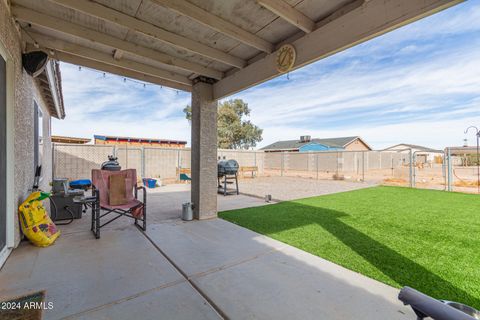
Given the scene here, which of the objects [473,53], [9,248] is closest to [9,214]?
[9,248]

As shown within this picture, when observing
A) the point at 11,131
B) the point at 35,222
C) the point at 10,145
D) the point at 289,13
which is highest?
the point at 289,13

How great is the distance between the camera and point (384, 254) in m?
2.80

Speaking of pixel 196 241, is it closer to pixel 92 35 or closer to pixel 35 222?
pixel 35 222

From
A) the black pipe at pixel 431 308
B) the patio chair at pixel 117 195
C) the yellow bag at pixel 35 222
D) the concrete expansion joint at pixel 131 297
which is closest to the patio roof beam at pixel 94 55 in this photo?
the patio chair at pixel 117 195

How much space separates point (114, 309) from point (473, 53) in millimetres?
10617

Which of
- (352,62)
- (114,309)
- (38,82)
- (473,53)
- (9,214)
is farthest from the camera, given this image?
(352,62)

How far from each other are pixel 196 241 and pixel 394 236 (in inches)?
120

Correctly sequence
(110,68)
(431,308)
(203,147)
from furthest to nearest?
(203,147) → (110,68) → (431,308)

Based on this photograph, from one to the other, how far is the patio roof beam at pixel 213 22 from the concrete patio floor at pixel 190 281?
2700 millimetres

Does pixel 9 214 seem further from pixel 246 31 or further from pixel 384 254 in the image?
pixel 384 254

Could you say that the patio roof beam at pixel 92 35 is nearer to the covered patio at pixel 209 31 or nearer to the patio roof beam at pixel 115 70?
the covered patio at pixel 209 31

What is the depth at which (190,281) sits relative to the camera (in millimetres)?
2193

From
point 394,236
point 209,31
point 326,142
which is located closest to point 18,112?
point 209,31

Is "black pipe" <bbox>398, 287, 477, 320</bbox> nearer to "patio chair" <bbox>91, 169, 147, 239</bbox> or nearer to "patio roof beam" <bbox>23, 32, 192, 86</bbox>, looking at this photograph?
"patio chair" <bbox>91, 169, 147, 239</bbox>
